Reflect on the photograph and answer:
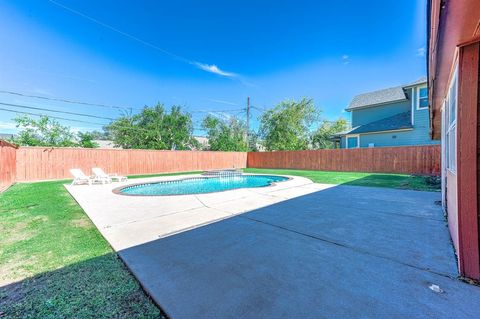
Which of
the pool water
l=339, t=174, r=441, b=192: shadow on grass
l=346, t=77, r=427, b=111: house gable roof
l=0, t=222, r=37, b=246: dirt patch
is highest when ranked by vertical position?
l=346, t=77, r=427, b=111: house gable roof

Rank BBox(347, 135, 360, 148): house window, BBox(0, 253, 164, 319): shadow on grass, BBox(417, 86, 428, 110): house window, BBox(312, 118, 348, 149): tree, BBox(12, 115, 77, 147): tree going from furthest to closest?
BBox(312, 118, 348, 149): tree < BBox(12, 115, 77, 147): tree < BBox(347, 135, 360, 148): house window < BBox(417, 86, 428, 110): house window < BBox(0, 253, 164, 319): shadow on grass

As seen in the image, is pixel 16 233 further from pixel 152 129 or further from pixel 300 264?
pixel 152 129

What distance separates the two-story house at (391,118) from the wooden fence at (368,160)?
1422mm

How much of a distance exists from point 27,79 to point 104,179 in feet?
43.6

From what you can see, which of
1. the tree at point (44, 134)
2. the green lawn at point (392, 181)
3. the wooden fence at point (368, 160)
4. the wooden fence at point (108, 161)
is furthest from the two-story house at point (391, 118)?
the tree at point (44, 134)

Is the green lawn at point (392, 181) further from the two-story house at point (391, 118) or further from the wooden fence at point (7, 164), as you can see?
the wooden fence at point (7, 164)

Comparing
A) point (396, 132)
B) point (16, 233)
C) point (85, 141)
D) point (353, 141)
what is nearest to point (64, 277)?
point (16, 233)

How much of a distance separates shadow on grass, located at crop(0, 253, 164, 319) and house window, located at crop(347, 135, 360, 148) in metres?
17.3

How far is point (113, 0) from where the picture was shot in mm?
10516

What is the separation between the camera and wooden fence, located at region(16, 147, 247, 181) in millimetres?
11266

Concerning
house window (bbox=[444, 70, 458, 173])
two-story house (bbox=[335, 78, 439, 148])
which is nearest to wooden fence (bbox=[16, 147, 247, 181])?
two-story house (bbox=[335, 78, 439, 148])

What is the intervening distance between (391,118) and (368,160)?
439cm

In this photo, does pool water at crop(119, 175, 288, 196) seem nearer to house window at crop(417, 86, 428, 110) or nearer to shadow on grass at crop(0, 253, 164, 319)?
shadow on grass at crop(0, 253, 164, 319)

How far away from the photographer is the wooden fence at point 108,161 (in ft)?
37.0
